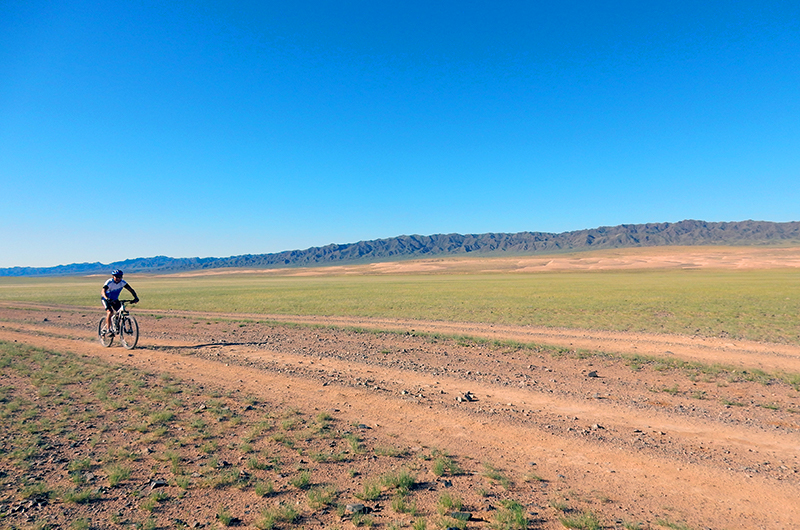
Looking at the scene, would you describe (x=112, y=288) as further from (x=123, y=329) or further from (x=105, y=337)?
(x=105, y=337)

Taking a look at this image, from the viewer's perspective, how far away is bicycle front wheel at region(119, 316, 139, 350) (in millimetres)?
15586

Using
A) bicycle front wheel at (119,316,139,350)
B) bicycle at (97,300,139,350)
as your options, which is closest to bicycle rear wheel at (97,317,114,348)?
bicycle at (97,300,139,350)

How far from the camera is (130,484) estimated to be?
5.73 m

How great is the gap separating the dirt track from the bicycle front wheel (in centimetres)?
42

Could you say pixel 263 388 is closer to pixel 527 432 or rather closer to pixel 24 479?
pixel 24 479

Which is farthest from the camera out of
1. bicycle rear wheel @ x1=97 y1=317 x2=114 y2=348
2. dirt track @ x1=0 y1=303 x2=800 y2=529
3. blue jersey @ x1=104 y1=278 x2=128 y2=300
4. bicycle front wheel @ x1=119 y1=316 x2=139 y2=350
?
bicycle rear wheel @ x1=97 y1=317 x2=114 y2=348

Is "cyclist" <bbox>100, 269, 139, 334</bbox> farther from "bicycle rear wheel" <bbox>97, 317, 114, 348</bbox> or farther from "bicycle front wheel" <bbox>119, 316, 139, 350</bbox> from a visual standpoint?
"bicycle front wheel" <bbox>119, 316, 139, 350</bbox>

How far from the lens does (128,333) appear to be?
1570cm

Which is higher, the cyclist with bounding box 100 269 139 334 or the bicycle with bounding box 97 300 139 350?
the cyclist with bounding box 100 269 139 334

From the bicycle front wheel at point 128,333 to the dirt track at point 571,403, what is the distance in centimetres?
42

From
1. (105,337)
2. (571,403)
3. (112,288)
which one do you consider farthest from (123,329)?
(571,403)

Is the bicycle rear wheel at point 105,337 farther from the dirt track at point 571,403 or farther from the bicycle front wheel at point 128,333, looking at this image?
the dirt track at point 571,403

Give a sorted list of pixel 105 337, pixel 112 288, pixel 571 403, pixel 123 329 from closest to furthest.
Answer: pixel 571 403 < pixel 123 329 < pixel 112 288 < pixel 105 337

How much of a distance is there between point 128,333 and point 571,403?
14.4 metres
